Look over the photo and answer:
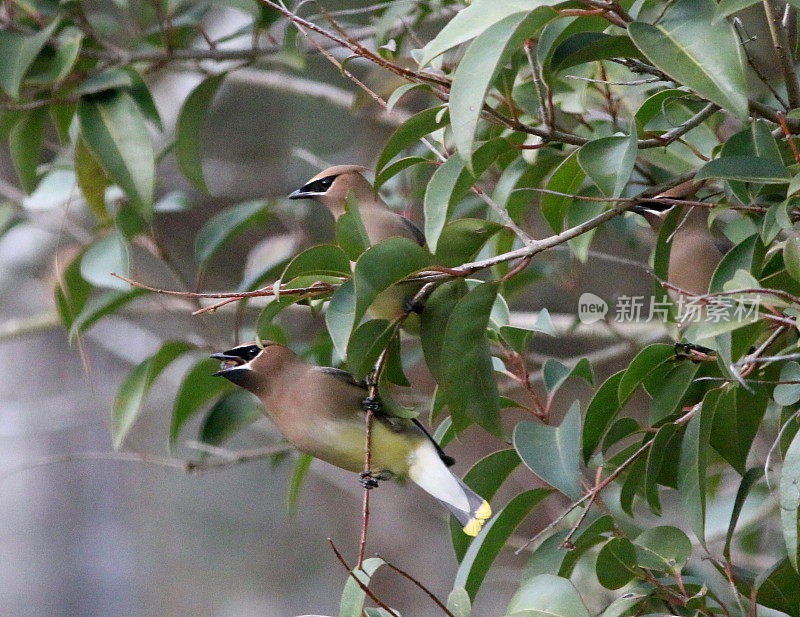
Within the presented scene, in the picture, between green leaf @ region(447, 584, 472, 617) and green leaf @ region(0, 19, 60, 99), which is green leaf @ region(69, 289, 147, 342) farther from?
green leaf @ region(447, 584, 472, 617)

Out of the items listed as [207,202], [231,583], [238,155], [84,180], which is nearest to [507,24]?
[84,180]

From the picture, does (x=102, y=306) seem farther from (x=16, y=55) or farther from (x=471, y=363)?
(x=471, y=363)

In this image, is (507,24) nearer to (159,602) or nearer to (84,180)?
(84,180)

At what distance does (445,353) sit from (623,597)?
405 millimetres

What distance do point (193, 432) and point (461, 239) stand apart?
197 inches

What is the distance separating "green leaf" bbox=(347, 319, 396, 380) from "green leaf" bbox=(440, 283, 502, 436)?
8cm

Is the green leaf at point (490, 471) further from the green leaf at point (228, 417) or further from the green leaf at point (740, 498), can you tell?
the green leaf at point (228, 417)

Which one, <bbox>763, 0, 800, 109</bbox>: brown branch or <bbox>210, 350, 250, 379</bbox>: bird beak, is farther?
<bbox>210, 350, 250, 379</bbox>: bird beak

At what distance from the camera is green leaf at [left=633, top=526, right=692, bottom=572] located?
4.39ft

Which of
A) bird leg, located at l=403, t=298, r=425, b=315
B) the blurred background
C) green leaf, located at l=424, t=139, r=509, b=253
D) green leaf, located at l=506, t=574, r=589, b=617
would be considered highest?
green leaf, located at l=424, t=139, r=509, b=253

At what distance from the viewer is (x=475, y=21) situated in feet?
3.56

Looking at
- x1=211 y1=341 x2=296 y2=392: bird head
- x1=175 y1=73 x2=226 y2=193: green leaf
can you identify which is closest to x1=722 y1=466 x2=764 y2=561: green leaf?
x1=211 y1=341 x2=296 y2=392: bird head

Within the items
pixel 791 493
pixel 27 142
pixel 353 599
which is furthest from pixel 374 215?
pixel 27 142

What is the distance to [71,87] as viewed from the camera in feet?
7.50
